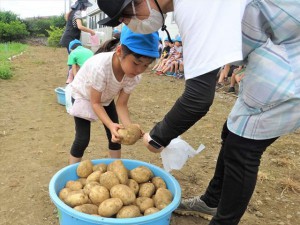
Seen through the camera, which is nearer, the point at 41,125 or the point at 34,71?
the point at 41,125

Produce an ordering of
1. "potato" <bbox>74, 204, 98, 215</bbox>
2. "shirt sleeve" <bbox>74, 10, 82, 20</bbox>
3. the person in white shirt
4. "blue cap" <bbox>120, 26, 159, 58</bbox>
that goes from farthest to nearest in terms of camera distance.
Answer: "shirt sleeve" <bbox>74, 10, 82, 20</bbox>, "blue cap" <bbox>120, 26, 159, 58</bbox>, "potato" <bbox>74, 204, 98, 215</bbox>, the person in white shirt

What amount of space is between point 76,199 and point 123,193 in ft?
0.86

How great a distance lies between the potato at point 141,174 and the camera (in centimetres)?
202

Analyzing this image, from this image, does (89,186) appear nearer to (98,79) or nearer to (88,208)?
(88,208)

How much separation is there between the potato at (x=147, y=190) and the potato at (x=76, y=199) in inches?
13.4

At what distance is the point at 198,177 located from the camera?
8.99 feet

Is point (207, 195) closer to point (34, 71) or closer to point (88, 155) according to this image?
point (88, 155)

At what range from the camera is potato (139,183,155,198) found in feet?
6.42

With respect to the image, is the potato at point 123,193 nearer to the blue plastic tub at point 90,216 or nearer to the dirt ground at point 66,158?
the blue plastic tub at point 90,216

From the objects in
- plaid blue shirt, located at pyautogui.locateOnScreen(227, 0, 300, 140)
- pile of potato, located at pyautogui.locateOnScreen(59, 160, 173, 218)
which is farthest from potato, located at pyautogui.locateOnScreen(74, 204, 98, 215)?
plaid blue shirt, located at pyautogui.locateOnScreen(227, 0, 300, 140)

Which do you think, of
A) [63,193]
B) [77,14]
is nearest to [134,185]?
[63,193]

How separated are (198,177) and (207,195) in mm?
620

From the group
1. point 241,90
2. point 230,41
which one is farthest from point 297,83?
point 230,41

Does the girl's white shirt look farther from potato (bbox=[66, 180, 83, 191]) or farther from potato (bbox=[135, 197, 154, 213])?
potato (bbox=[135, 197, 154, 213])
